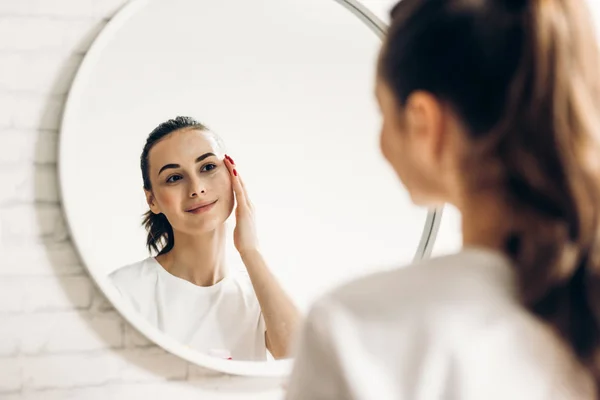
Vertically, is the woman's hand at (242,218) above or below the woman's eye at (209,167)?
below

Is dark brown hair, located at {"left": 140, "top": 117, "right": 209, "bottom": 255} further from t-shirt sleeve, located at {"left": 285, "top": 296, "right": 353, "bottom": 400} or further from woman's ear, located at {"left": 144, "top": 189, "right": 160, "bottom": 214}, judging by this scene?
t-shirt sleeve, located at {"left": 285, "top": 296, "right": 353, "bottom": 400}

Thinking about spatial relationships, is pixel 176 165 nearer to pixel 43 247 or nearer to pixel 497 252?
pixel 43 247

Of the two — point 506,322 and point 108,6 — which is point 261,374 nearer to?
point 108,6

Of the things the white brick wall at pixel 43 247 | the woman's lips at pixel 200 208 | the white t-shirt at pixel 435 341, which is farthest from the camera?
the woman's lips at pixel 200 208

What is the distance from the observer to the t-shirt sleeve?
499mm

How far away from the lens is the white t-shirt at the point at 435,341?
0.49 meters

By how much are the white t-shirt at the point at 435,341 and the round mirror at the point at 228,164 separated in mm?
730

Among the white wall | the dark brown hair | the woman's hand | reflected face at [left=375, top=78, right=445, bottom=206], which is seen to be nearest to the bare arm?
the woman's hand

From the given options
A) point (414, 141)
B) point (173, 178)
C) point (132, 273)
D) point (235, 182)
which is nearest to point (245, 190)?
point (235, 182)

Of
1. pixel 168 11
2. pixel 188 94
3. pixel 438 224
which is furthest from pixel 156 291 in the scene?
pixel 438 224

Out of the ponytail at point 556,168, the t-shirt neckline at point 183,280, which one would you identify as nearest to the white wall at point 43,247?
the t-shirt neckline at point 183,280

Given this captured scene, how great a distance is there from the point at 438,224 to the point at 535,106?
0.96m

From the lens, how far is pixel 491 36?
0.52m

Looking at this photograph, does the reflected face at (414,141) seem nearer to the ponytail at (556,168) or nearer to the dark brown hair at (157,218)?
the ponytail at (556,168)
